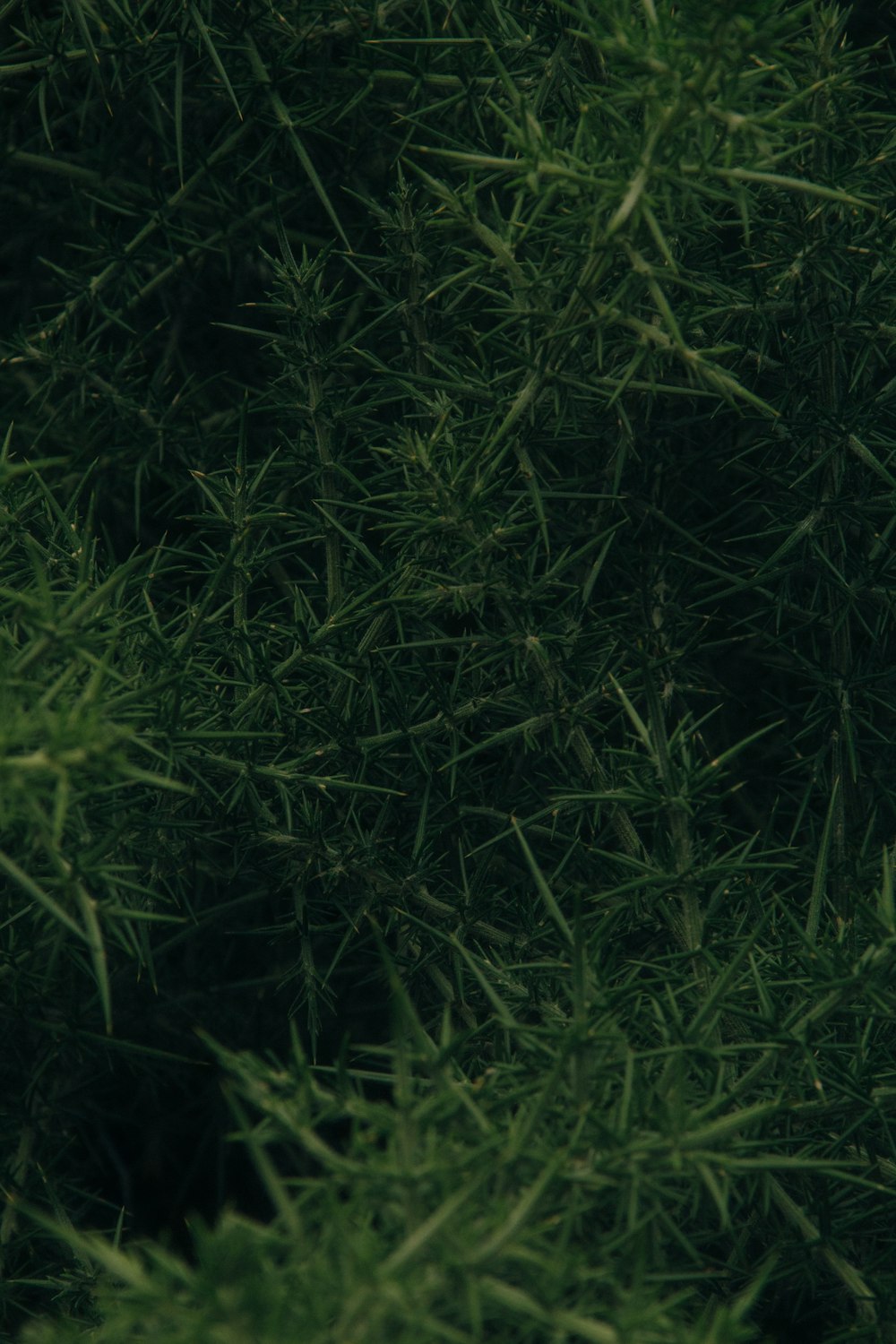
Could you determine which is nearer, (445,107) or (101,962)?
(101,962)

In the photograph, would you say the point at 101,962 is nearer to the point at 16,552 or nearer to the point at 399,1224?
the point at 399,1224

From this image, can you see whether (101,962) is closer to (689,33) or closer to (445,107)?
(689,33)

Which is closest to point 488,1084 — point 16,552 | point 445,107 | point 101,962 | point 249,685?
point 101,962

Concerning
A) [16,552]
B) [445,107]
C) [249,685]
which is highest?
[445,107]

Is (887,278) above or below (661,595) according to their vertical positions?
above

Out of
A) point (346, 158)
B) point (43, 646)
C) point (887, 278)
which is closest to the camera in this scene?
point (43, 646)

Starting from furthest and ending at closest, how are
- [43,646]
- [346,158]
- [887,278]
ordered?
[346,158] → [887,278] → [43,646]
